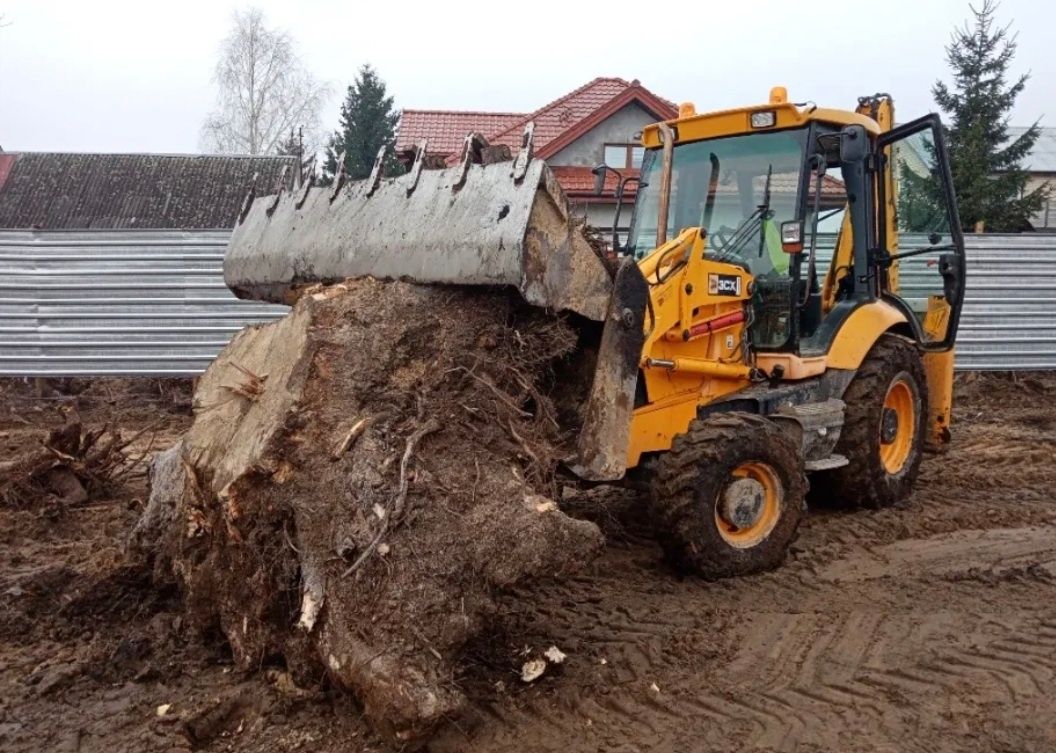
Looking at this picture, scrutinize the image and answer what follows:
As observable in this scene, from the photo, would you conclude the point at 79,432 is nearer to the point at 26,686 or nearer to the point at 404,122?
the point at 26,686

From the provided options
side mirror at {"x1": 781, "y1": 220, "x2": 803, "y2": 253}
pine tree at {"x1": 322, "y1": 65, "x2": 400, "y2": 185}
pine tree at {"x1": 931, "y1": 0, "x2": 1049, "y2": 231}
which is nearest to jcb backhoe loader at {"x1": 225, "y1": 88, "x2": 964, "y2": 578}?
side mirror at {"x1": 781, "y1": 220, "x2": 803, "y2": 253}

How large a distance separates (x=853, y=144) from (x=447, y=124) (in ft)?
69.9

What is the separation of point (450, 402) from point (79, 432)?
12.3 ft

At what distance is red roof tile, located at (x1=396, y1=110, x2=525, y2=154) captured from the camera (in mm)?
24875

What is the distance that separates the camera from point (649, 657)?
13.4ft

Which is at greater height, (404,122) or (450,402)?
(404,122)

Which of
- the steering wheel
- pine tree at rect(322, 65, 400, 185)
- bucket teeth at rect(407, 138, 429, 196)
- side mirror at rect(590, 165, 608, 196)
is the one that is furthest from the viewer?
pine tree at rect(322, 65, 400, 185)

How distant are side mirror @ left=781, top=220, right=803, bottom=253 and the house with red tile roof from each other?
15.2 meters

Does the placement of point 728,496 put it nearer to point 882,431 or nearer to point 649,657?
point 649,657

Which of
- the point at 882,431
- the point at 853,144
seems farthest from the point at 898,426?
the point at 853,144

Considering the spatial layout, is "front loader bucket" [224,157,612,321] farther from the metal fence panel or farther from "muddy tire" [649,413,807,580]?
the metal fence panel

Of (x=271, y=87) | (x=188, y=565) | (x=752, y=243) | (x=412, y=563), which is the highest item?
(x=271, y=87)

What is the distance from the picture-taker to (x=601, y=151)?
2359 centimetres

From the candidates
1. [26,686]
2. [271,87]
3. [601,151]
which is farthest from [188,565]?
[271,87]
